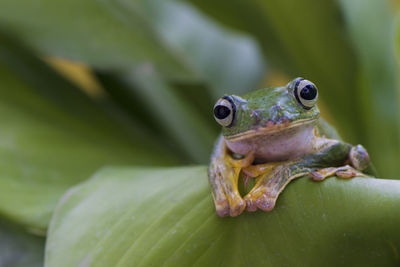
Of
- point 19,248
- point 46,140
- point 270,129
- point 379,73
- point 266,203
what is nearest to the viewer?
point 266,203

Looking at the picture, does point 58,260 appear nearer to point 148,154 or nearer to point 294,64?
point 148,154

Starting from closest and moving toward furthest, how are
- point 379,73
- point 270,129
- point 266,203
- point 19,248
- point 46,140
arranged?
1. point 266,203
2. point 270,129
3. point 19,248
4. point 46,140
5. point 379,73

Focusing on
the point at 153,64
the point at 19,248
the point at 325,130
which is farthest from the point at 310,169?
the point at 153,64

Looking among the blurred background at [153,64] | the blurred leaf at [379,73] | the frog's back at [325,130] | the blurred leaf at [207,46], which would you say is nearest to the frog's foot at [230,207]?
the frog's back at [325,130]

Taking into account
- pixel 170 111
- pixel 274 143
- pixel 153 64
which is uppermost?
pixel 153 64

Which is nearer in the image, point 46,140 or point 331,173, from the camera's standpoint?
point 331,173

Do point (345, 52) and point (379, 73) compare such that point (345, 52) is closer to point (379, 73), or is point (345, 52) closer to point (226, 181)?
point (379, 73)

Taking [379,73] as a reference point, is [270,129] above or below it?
below

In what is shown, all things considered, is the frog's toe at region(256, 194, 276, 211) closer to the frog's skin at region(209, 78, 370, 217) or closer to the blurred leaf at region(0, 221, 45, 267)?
the frog's skin at region(209, 78, 370, 217)
